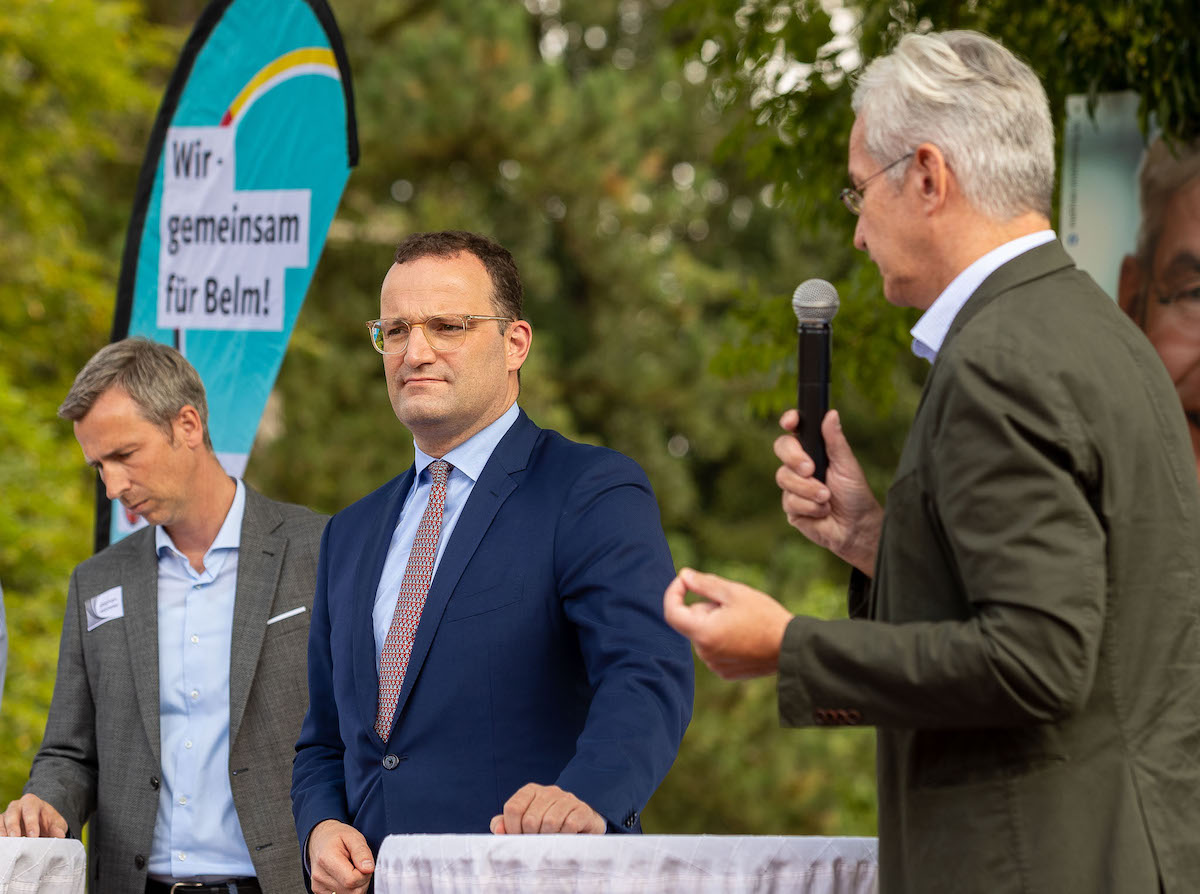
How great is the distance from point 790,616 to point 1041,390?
15.0 inches

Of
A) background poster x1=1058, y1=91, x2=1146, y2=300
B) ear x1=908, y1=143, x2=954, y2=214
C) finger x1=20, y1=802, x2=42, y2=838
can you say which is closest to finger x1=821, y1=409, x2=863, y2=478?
ear x1=908, y1=143, x2=954, y2=214

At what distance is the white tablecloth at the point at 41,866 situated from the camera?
2404mm

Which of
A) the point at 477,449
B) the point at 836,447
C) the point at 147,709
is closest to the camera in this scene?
the point at 836,447

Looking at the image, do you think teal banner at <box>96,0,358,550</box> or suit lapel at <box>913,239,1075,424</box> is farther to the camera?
teal banner at <box>96,0,358,550</box>

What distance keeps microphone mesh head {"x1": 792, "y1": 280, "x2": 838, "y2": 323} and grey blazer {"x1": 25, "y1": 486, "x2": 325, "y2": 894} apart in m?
1.75

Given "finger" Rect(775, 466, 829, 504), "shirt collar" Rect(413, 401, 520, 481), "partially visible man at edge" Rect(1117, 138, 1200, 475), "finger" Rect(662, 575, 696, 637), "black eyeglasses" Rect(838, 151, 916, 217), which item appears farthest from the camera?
"partially visible man at edge" Rect(1117, 138, 1200, 475)

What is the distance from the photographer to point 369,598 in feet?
8.50

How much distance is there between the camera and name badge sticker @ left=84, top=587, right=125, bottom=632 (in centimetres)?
337

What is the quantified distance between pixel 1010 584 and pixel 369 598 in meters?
1.33

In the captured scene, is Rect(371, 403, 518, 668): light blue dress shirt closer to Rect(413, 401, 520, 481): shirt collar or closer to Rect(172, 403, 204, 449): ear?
Rect(413, 401, 520, 481): shirt collar

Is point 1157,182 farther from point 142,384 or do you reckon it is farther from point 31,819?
point 31,819

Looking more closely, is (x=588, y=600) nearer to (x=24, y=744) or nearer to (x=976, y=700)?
(x=976, y=700)

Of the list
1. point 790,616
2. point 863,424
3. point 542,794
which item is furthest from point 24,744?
point 863,424

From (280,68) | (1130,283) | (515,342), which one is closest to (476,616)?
(515,342)
